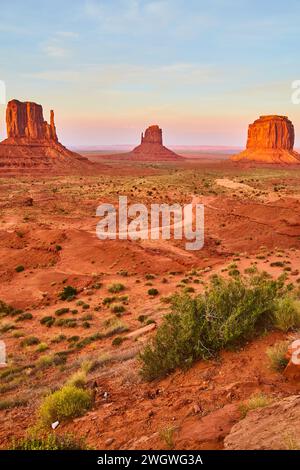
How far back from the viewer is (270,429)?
4320mm

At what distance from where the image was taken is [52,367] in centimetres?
Result: 1067

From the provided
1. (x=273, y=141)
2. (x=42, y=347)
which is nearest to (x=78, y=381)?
(x=42, y=347)

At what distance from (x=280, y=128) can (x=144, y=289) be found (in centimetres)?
13136

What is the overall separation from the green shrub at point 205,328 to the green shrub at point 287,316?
24cm

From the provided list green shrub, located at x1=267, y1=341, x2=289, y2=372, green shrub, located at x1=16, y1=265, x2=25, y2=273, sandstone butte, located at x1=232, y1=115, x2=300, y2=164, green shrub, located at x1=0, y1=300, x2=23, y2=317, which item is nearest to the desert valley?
green shrub, located at x1=267, y1=341, x2=289, y2=372

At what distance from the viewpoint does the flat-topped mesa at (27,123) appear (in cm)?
10638

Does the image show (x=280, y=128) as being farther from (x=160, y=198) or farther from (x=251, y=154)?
(x=160, y=198)

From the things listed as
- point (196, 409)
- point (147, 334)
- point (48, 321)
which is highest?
point (196, 409)

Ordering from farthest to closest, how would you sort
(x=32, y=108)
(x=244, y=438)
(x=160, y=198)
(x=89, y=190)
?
1. (x=32, y=108)
2. (x=89, y=190)
3. (x=160, y=198)
4. (x=244, y=438)

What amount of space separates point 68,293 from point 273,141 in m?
131

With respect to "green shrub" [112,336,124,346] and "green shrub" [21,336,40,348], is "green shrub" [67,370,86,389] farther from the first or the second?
"green shrub" [21,336,40,348]

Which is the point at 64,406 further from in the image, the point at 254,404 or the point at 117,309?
the point at 117,309

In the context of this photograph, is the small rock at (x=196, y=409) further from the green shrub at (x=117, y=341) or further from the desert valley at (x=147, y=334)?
the green shrub at (x=117, y=341)

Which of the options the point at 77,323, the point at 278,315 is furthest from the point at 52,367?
the point at 278,315
